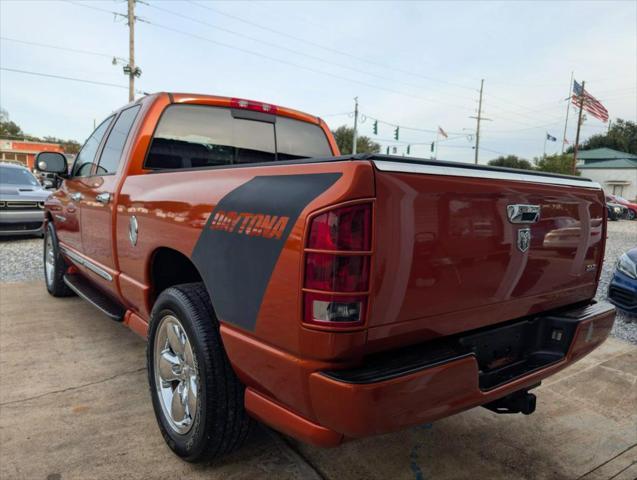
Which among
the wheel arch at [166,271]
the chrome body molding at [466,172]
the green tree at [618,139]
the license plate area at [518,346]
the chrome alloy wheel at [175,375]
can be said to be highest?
the green tree at [618,139]

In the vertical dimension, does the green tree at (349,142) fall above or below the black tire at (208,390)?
above

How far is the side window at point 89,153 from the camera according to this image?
3965 mm

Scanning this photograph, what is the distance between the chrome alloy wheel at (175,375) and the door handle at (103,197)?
46.4 inches

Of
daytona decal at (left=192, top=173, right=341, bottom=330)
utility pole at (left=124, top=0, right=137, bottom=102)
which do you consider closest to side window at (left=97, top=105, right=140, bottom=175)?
daytona decal at (left=192, top=173, right=341, bottom=330)

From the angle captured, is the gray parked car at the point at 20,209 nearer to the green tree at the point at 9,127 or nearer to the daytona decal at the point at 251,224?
the daytona decal at the point at 251,224

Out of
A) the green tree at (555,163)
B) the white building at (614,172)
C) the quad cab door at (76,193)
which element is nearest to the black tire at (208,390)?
the quad cab door at (76,193)

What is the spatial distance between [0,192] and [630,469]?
1047 cm

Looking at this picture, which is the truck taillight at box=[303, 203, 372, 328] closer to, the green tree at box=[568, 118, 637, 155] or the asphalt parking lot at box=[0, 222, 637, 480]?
the asphalt parking lot at box=[0, 222, 637, 480]

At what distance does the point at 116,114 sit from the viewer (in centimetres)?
375

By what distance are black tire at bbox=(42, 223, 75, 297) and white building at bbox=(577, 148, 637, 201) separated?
58174mm

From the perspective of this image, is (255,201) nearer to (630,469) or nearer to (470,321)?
(470,321)

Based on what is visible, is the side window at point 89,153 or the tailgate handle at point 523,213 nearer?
the tailgate handle at point 523,213

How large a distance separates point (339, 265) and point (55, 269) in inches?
178

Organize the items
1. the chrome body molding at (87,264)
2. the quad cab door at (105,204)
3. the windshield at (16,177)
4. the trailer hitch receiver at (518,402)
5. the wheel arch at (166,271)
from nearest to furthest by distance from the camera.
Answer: the trailer hitch receiver at (518,402), the wheel arch at (166,271), the quad cab door at (105,204), the chrome body molding at (87,264), the windshield at (16,177)
